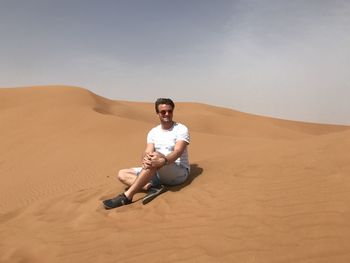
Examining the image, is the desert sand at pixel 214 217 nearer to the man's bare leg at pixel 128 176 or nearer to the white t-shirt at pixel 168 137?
the man's bare leg at pixel 128 176

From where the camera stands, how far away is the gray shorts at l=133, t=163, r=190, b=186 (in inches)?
208

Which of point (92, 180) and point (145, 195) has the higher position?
point (145, 195)

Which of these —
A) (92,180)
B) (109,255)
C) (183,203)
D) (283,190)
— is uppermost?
Result: (283,190)

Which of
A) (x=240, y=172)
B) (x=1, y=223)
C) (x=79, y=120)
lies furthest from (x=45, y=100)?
(x=240, y=172)

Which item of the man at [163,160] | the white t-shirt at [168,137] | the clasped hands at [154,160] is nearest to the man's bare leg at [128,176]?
the man at [163,160]

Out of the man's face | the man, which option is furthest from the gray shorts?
the man's face

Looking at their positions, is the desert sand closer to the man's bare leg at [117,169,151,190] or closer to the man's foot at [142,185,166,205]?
the man's foot at [142,185,166,205]

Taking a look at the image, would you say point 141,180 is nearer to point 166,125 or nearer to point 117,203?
point 117,203

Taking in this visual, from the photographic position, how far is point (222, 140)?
1327 cm

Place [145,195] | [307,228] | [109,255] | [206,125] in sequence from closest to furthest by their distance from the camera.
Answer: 1. [307,228]
2. [109,255]
3. [145,195]
4. [206,125]

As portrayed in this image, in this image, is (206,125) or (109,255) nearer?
(109,255)

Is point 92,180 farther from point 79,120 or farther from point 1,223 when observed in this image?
point 79,120

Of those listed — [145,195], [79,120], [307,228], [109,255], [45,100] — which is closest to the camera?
[307,228]

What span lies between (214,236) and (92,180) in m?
5.99
